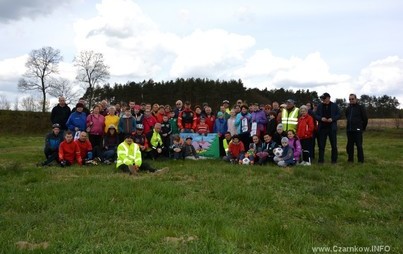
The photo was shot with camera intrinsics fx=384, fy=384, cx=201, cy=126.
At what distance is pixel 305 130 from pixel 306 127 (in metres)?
0.11

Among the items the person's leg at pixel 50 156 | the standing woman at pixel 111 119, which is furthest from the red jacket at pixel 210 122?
the person's leg at pixel 50 156

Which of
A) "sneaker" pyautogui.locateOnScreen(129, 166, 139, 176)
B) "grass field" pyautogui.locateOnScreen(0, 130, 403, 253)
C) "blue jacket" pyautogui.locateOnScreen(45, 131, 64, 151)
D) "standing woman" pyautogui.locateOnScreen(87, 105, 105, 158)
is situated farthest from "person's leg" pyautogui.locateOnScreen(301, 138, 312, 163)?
"blue jacket" pyautogui.locateOnScreen(45, 131, 64, 151)

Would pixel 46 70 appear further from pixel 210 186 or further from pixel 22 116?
pixel 210 186

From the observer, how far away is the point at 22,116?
46812mm

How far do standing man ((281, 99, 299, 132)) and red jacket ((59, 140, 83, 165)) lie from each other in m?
6.89

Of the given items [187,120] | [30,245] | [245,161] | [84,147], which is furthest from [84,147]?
[30,245]

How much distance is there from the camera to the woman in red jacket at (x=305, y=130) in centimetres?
1272

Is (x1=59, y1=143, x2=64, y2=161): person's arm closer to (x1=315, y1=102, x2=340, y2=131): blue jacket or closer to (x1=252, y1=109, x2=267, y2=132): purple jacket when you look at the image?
(x1=252, y1=109, x2=267, y2=132): purple jacket

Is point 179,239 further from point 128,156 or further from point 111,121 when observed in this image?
point 111,121

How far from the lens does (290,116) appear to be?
13.0 m

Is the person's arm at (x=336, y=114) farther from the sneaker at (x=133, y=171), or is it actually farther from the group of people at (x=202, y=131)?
the sneaker at (x=133, y=171)

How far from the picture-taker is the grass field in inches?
208

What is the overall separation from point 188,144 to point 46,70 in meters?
51.2

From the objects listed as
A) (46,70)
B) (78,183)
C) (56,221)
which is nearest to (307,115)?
(78,183)
